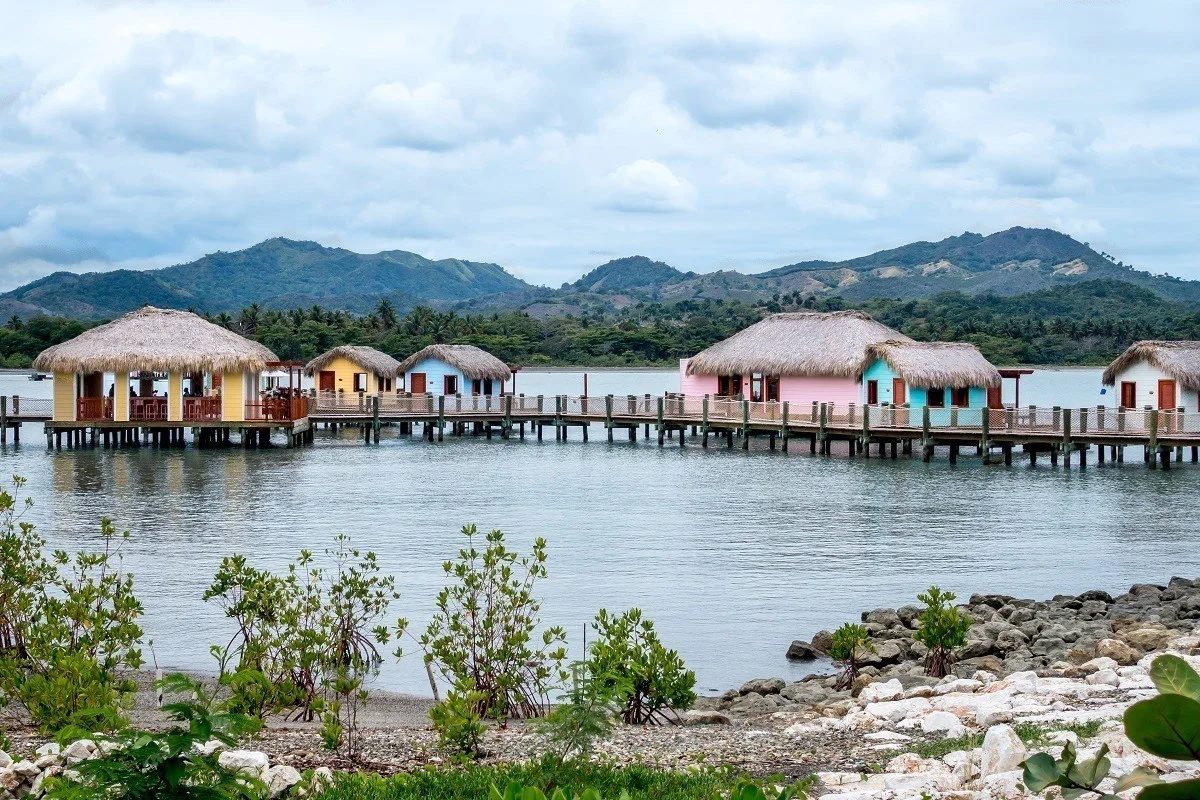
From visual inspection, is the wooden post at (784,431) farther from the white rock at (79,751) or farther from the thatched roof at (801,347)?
the white rock at (79,751)

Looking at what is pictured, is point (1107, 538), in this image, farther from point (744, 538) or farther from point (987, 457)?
point (987, 457)

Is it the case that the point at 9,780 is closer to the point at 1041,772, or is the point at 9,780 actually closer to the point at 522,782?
the point at 522,782

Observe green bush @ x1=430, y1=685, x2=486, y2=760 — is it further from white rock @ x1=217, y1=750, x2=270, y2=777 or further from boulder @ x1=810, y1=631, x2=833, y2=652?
boulder @ x1=810, y1=631, x2=833, y2=652

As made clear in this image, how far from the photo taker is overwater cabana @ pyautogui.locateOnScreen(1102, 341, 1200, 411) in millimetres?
37594

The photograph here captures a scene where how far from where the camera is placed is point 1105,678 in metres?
11.2

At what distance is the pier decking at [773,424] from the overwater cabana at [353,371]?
2.25m

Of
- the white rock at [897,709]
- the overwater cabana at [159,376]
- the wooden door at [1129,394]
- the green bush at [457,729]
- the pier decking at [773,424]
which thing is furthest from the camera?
the overwater cabana at [159,376]

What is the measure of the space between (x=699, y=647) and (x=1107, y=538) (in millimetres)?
13236

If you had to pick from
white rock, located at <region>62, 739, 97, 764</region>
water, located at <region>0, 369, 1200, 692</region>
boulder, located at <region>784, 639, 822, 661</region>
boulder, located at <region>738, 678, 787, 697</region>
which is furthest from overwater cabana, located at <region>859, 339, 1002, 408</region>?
white rock, located at <region>62, 739, 97, 764</region>

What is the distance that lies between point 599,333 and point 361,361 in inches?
2113

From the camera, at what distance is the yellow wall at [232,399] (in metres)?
44.4

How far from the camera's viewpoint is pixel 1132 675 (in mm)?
11414

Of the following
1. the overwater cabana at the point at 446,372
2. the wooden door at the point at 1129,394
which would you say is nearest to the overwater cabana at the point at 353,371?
the overwater cabana at the point at 446,372

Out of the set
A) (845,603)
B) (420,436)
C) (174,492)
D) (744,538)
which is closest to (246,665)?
(845,603)
